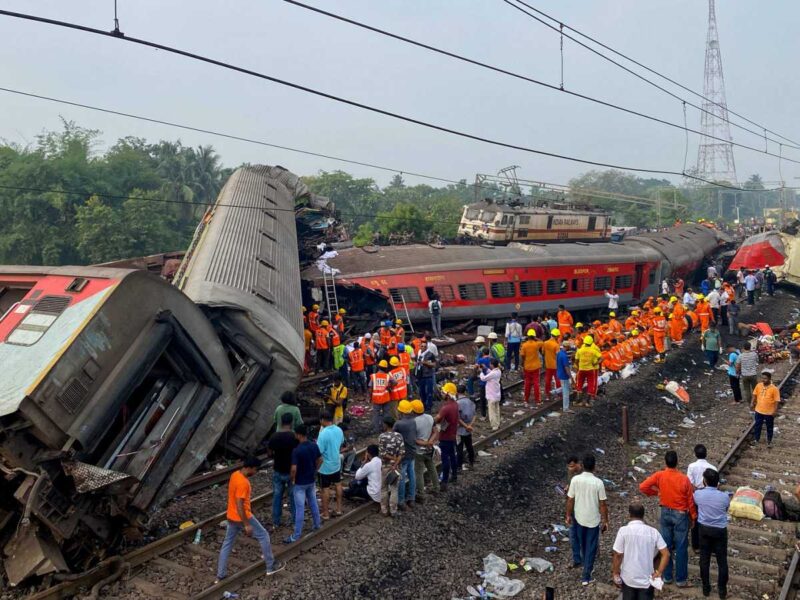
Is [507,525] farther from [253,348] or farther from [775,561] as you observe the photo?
[253,348]

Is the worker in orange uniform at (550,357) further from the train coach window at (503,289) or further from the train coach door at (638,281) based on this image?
the train coach door at (638,281)

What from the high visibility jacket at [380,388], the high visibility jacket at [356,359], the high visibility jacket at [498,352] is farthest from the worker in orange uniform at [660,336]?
the high visibility jacket at [380,388]

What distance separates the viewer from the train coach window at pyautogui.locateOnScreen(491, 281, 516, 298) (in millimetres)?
21422

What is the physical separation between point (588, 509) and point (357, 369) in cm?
788

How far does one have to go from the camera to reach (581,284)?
2386 cm

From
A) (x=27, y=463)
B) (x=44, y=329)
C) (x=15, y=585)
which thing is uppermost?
(x=44, y=329)

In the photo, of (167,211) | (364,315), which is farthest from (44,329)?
(167,211)

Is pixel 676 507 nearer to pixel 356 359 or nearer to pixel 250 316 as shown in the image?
pixel 250 316

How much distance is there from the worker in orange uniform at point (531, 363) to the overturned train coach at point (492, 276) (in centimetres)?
595

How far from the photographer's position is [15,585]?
22.8 feet

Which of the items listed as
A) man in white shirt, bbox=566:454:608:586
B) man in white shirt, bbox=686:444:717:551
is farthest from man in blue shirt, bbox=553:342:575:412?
man in white shirt, bbox=566:454:608:586

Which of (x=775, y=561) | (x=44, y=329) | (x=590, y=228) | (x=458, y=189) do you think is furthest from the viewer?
(x=458, y=189)

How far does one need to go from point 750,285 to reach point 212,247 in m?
21.2

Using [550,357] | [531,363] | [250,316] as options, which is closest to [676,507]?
[250,316]
